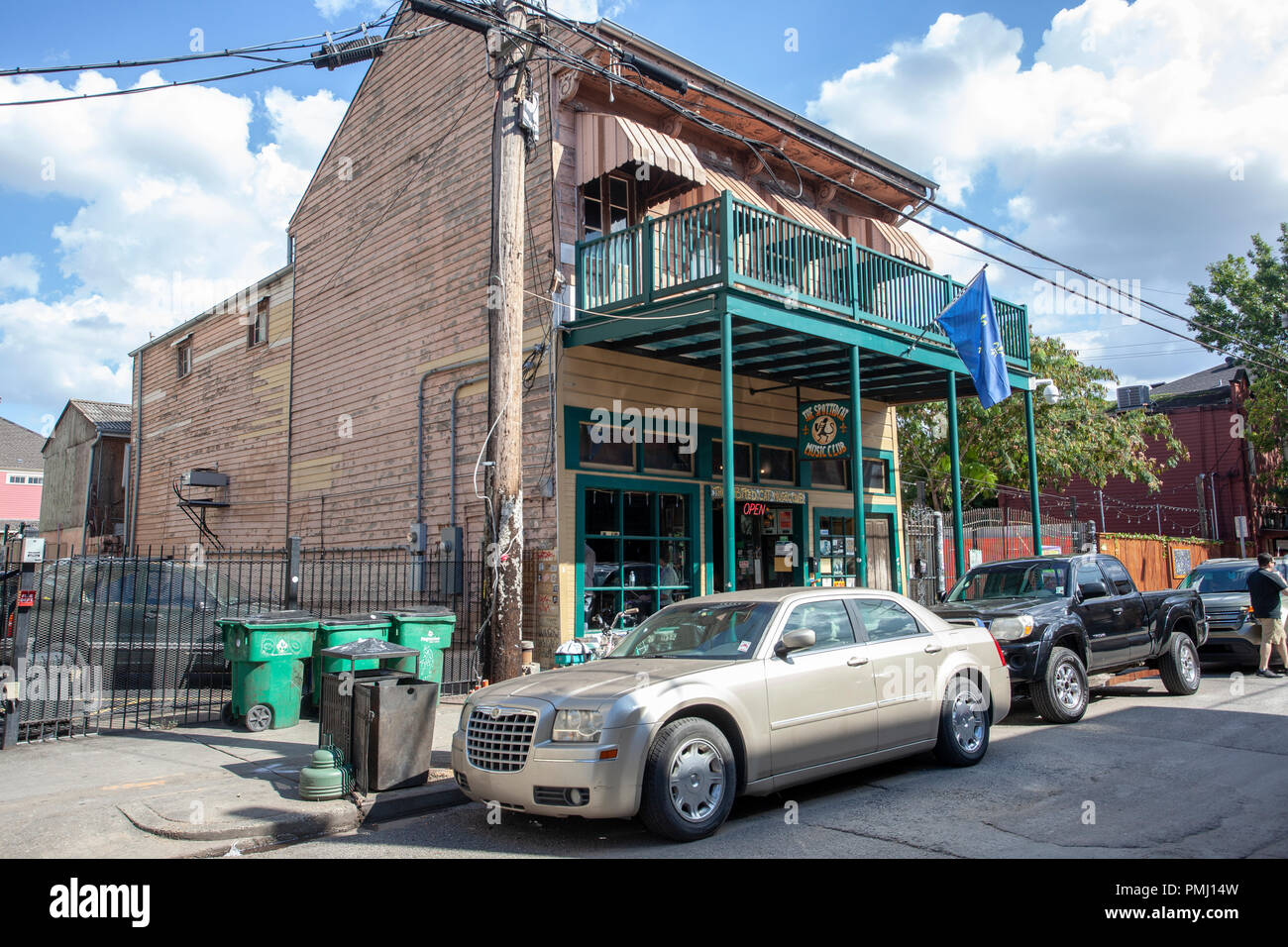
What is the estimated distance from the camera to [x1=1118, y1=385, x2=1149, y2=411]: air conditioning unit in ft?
99.7

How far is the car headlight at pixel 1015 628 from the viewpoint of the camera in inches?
360

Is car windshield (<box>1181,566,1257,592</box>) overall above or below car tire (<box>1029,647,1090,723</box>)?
above

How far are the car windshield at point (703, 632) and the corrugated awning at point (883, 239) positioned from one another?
1144cm

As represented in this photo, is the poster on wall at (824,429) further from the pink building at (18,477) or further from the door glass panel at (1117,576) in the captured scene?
the pink building at (18,477)

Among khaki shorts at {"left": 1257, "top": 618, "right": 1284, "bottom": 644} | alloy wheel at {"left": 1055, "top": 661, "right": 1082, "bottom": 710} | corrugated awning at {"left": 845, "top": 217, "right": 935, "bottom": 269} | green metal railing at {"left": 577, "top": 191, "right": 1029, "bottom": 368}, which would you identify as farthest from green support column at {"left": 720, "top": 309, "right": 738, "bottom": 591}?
khaki shorts at {"left": 1257, "top": 618, "right": 1284, "bottom": 644}

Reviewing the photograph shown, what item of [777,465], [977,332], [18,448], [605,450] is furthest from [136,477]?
[18,448]

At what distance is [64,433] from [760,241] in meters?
25.7

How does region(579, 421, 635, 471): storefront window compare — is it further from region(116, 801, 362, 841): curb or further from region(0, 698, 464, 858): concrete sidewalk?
region(116, 801, 362, 841): curb

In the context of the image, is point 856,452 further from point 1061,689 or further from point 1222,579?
point 1222,579

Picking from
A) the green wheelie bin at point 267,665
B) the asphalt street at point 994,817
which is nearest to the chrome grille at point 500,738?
the asphalt street at point 994,817

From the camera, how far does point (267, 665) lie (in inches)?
370

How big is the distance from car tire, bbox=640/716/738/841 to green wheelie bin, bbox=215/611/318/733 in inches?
212

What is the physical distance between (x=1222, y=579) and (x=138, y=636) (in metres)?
15.4
